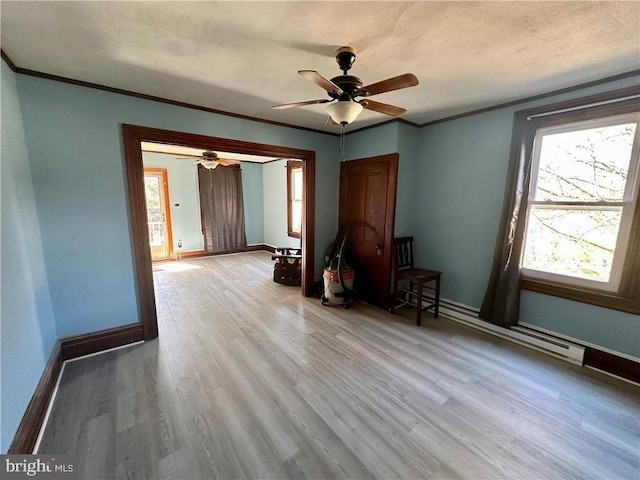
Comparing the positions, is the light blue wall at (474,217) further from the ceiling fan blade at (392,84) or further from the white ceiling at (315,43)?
the ceiling fan blade at (392,84)

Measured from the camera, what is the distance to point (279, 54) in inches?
71.1

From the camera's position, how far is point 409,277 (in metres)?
3.12

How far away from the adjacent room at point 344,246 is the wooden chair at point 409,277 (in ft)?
0.12

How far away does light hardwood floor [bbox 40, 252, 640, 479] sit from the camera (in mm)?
1459

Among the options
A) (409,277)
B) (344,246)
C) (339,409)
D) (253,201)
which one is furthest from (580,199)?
(253,201)

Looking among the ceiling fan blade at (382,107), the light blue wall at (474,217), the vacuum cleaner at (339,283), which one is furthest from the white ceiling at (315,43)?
the vacuum cleaner at (339,283)

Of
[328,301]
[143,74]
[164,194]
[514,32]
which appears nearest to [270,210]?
[164,194]

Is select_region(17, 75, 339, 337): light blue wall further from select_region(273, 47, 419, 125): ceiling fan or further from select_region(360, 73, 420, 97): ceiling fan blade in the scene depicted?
select_region(360, 73, 420, 97): ceiling fan blade

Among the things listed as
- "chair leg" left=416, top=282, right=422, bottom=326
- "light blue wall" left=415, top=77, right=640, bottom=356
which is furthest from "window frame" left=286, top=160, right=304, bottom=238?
"chair leg" left=416, top=282, right=422, bottom=326

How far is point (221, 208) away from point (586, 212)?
6.55 m

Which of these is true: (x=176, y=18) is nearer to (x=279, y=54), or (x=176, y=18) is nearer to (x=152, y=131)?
(x=279, y=54)

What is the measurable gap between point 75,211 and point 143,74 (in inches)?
53.0

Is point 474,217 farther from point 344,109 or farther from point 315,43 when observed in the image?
point 315,43

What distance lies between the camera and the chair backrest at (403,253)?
11.1ft
